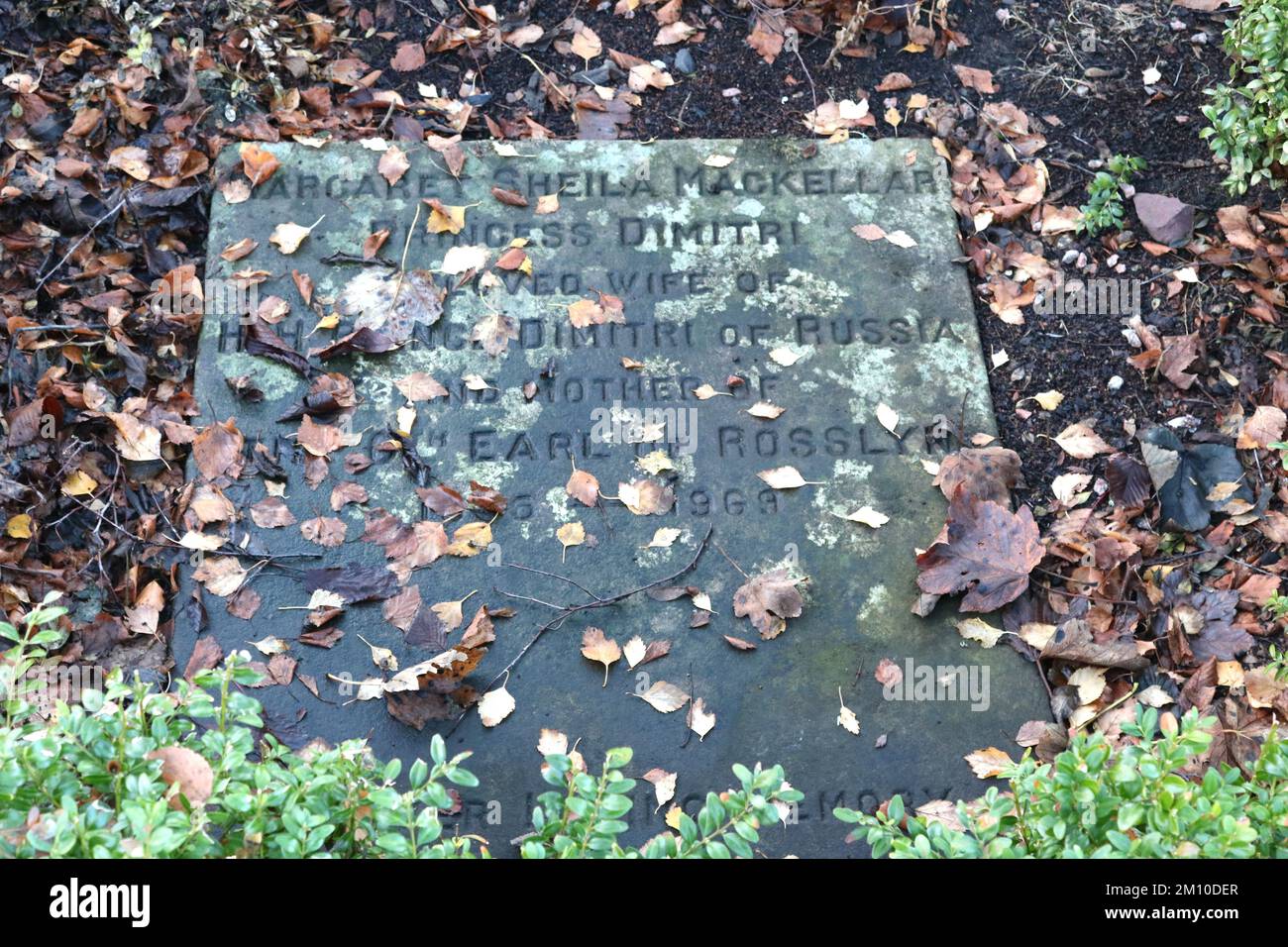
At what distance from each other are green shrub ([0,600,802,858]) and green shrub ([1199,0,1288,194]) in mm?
3093

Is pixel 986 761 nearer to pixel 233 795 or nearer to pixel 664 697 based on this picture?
pixel 664 697

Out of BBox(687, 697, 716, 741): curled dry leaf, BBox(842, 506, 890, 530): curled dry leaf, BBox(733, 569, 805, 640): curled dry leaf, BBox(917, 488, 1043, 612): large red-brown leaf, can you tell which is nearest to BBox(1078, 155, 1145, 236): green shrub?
BBox(917, 488, 1043, 612): large red-brown leaf

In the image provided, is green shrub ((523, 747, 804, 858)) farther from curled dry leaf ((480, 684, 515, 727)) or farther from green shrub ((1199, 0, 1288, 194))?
green shrub ((1199, 0, 1288, 194))

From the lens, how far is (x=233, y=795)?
170 centimetres

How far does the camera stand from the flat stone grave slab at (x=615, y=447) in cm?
304

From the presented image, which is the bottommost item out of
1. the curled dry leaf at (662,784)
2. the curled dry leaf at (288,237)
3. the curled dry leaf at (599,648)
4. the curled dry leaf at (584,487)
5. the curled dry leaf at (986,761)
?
the curled dry leaf at (662,784)

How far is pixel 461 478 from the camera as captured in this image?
11.2ft

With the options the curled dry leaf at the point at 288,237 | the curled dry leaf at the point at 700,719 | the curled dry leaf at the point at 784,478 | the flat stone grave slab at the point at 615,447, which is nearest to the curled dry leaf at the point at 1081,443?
the flat stone grave slab at the point at 615,447

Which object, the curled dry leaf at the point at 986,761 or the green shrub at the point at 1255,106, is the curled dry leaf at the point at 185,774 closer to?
the curled dry leaf at the point at 986,761

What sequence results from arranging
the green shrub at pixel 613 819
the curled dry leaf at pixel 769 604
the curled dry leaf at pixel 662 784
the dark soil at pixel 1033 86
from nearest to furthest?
the green shrub at pixel 613 819 < the curled dry leaf at pixel 662 784 < the curled dry leaf at pixel 769 604 < the dark soil at pixel 1033 86

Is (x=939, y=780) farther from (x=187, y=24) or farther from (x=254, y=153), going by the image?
(x=187, y=24)

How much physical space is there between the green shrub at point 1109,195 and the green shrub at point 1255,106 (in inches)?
11.1

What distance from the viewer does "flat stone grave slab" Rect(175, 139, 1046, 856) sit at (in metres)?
3.04

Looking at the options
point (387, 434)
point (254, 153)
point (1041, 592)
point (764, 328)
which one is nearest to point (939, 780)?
point (1041, 592)
